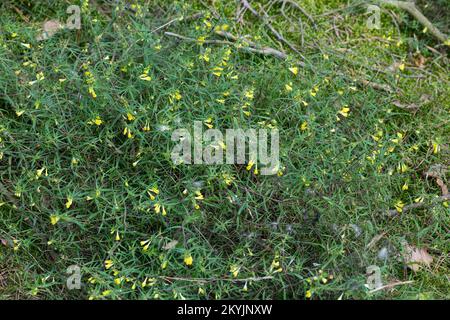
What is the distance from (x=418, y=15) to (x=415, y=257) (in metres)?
2.01

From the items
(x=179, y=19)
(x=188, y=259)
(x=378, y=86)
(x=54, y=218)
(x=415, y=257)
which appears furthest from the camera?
(x=378, y=86)

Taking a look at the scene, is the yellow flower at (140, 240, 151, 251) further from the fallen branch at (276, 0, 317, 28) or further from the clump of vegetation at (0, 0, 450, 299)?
the fallen branch at (276, 0, 317, 28)

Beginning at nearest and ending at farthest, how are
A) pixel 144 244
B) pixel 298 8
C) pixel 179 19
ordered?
1. pixel 144 244
2. pixel 179 19
3. pixel 298 8

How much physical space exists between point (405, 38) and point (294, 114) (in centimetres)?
150

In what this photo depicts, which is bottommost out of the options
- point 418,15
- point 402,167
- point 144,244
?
point 144,244

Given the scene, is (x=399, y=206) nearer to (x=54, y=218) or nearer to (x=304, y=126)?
(x=304, y=126)

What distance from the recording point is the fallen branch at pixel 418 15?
15.3 feet

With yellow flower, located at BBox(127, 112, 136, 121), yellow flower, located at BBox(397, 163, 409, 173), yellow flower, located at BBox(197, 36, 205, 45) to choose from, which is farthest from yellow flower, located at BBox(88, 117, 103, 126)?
yellow flower, located at BBox(397, 163, 409, 173)

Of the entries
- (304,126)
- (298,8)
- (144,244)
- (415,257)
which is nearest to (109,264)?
(144,244)

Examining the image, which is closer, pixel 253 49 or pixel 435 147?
pixel 435 147

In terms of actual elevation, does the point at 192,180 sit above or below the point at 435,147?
below

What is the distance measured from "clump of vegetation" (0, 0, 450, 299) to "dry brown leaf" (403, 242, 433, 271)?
1 cm

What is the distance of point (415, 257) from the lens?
3.57 m

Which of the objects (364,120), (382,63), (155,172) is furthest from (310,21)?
(155,172)
